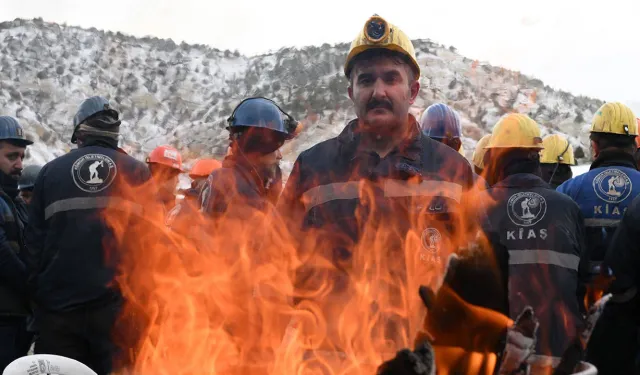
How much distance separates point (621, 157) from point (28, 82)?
1620 inches

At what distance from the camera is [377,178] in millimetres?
3289

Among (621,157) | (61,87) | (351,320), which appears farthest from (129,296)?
(61,87)

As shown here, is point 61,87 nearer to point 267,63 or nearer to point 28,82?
point 28,82

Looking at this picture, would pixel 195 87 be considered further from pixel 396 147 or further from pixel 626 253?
pixel 396 147

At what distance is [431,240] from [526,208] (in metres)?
1.83

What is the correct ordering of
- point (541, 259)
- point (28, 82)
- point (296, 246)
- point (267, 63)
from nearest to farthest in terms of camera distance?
point (296, 246) → point (541, 259) → point (28, 82) → point (267, 63)

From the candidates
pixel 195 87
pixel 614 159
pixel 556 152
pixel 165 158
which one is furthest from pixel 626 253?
pixel 195 87

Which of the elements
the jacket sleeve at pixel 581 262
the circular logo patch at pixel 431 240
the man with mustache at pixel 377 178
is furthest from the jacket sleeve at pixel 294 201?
the jacket sleeve at pixel 581 262

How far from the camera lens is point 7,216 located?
5766mm

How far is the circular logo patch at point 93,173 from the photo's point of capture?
527cm

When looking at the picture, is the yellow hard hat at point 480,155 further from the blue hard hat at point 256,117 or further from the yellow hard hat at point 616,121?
the blue hard hat at point 256,117

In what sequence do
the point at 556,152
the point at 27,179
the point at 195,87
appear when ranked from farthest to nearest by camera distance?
1. the point at 195,87
2. the point at 27,179
3. the point at 556,152

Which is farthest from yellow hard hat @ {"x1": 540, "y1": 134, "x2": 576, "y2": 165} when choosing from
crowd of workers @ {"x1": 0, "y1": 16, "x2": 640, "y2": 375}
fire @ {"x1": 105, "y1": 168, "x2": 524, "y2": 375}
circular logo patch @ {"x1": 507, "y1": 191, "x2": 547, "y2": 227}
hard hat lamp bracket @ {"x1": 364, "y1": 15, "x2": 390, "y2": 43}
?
hard hat lamp bracket @ {"x1": 364, "y1": 15, "x2": 390, "y2": 43}

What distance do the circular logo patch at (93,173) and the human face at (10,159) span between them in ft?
4.90
